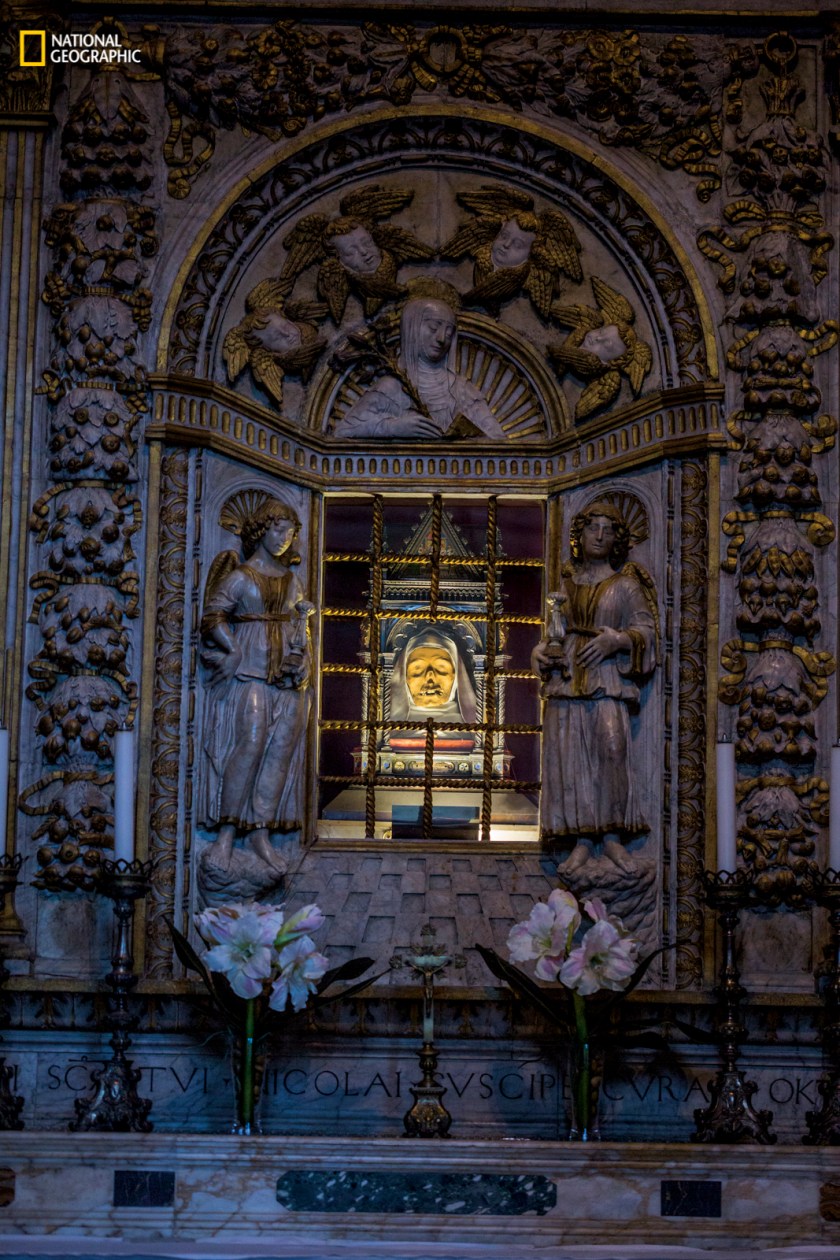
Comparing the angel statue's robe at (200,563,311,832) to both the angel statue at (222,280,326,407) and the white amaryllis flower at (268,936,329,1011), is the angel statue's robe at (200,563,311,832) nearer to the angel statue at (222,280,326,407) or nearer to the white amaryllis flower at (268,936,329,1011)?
the angel statue at (222,280,326,407)

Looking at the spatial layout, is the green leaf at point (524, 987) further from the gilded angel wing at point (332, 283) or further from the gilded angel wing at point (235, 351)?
the gilded angel wing at point (332, 283)

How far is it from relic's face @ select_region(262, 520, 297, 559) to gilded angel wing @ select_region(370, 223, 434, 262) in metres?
1.35

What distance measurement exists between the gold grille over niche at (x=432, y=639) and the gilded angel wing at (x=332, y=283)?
34.9 inches

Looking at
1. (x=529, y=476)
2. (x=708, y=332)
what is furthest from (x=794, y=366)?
(x=529, y=476)

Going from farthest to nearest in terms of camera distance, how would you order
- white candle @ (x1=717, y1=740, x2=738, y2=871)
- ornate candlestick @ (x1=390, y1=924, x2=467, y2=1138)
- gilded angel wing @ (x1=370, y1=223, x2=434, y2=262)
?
gilded angel wing @ (x1=370, y1=223, x2=434, y2=262), white candle @ (x1=717, y1=740, x2=738, y2=871), ornate candlestick @ (x1=390, y1=924, x2=467, y2=1138)

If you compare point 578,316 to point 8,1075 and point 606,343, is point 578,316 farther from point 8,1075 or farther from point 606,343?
point 8,1075

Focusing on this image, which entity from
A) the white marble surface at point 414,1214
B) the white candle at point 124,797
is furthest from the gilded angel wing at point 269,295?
the white marble surface at point 414,1214

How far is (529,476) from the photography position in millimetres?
9562

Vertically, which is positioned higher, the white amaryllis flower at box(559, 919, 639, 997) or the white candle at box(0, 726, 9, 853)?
the white candle at box(0, 726, 9, 853)

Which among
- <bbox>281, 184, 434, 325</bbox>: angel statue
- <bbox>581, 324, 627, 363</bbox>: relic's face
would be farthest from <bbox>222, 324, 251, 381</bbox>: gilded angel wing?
<bbox>581, 324, 627, 363</bbox>: relic's face

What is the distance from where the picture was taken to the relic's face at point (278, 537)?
9141 millimetres

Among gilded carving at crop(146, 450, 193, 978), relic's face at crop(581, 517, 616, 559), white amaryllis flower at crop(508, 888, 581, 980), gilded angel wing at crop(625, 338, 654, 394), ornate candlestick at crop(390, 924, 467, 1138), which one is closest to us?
ornate candlestick at crop(390, 924, 467, 1138)

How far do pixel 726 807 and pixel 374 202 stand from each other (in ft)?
10.8

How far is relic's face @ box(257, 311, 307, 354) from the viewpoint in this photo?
935 centimetres
